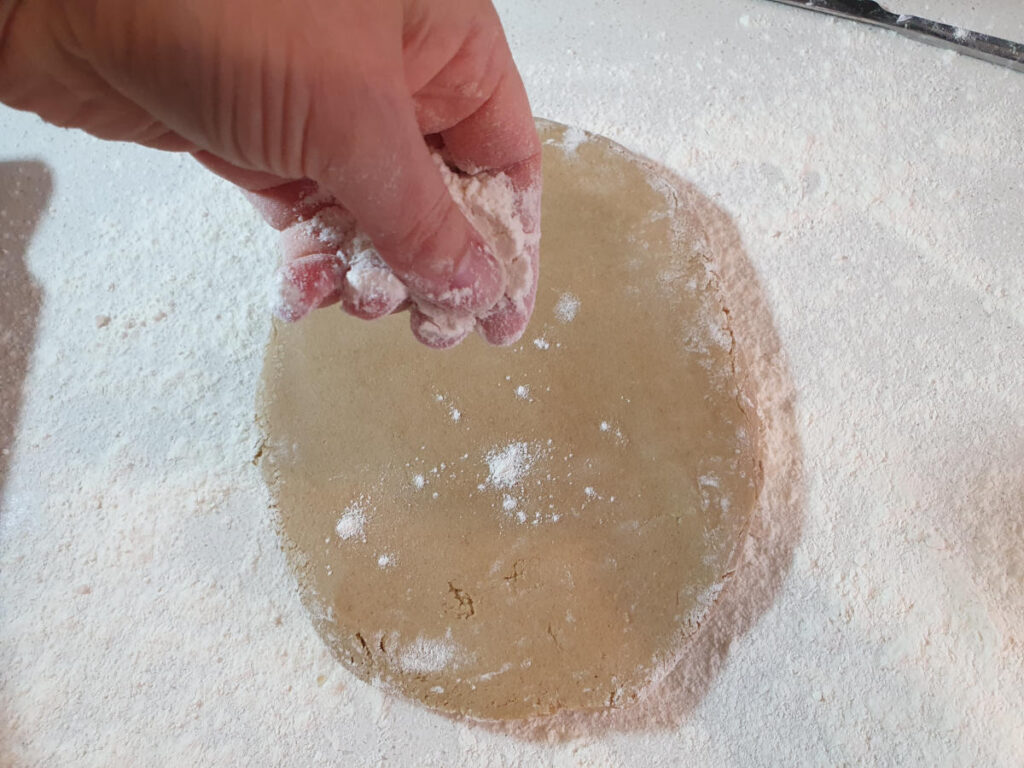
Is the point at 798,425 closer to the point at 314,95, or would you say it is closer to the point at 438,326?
the point at 438,326

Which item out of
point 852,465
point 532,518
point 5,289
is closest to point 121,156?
point 5,289

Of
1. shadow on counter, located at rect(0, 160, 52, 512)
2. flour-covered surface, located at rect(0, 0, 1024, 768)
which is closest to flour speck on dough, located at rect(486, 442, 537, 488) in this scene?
flour-covered surface, located at rect(0, 0, 1024, 768)

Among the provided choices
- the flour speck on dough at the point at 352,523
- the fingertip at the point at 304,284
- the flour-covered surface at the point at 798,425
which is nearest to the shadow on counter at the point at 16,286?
the flour-covered surface at the point at 798,425

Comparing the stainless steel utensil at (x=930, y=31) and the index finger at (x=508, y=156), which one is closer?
the index finger at (x=508, y=156)

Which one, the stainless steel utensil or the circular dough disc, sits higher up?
the stainless steel utensil

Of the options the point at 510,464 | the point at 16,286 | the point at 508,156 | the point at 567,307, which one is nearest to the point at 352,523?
the point at 510,464

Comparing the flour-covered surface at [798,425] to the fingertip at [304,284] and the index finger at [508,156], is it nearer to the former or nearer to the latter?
the index finger at [508,156]

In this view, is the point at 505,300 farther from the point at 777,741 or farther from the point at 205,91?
the point at 777,741

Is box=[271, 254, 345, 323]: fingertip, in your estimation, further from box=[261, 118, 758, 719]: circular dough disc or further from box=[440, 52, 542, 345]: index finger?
box=[261, 118, 758, 719]: circular dough disc
